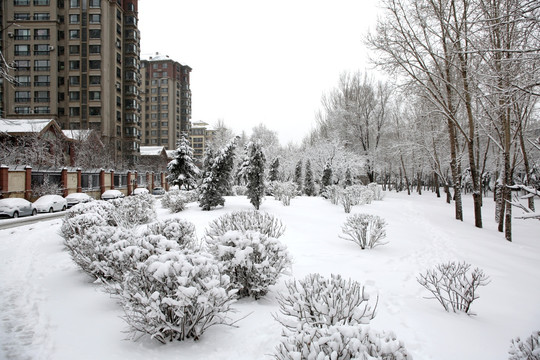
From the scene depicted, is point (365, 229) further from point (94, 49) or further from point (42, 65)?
point (42, 65)

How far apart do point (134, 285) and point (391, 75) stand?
15.1 meters

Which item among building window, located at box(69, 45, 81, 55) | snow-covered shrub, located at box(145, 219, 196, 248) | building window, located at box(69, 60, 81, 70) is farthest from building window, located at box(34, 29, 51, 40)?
snow-covered shrub, located at box(145, 219, 196, 248)

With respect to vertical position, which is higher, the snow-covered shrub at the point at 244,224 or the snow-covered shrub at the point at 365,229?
the snow-covered shrub at the point at 244,224

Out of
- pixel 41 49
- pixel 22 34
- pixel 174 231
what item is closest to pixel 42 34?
pixel 41 49

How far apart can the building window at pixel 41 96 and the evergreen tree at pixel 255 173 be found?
1976 inches

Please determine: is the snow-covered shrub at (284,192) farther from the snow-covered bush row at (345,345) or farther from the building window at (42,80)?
the building window at (42,80)

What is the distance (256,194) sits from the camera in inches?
637

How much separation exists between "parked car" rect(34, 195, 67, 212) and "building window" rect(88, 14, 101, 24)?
135ft

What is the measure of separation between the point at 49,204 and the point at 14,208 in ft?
8.87

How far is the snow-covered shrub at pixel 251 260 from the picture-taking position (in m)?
4.64

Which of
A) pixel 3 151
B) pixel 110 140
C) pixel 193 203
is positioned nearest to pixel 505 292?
pixel 193 203

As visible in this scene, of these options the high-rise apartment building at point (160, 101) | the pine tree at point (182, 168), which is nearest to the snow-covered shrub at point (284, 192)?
the pine tree at point (182, 168)

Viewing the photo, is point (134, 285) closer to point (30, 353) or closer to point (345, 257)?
point (30, 353)

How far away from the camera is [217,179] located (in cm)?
1659
